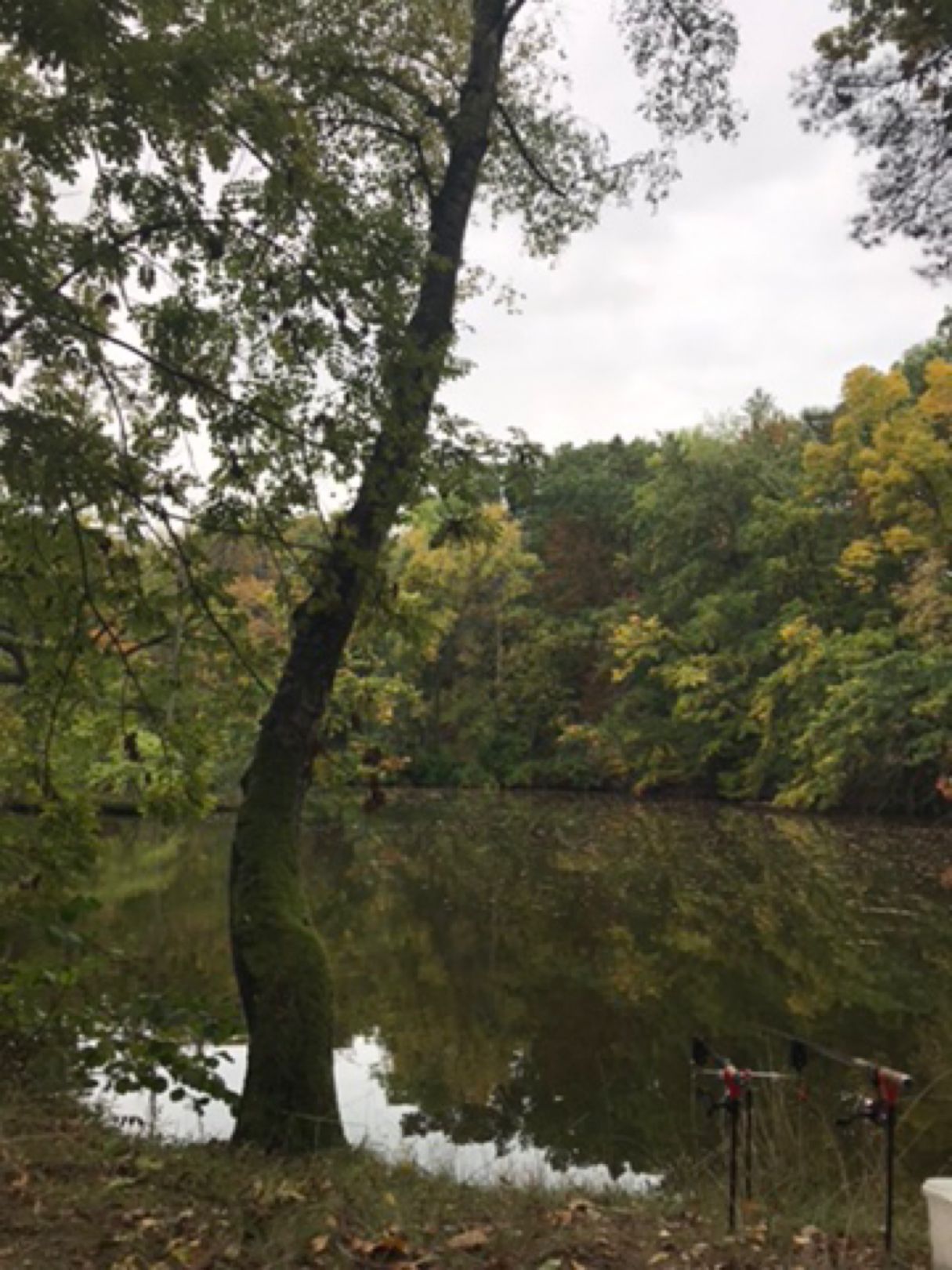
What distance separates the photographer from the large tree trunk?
4441 mm

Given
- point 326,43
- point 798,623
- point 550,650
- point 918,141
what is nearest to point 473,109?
point 326,43

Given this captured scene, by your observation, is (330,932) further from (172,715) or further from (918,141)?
(918,141)

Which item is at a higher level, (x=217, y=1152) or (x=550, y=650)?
(x=550, y=650)

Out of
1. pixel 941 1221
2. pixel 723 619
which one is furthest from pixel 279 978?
pixel 723 619

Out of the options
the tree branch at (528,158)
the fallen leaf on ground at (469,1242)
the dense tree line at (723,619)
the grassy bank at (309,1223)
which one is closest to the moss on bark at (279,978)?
the grassy bank at (309,1223)

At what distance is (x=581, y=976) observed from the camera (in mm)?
10781

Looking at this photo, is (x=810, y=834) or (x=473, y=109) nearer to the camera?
(x=473, y=109)

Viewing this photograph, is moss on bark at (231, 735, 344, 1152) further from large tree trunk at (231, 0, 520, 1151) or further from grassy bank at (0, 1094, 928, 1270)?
grassy bank at (0, 1094, 928, 1270)

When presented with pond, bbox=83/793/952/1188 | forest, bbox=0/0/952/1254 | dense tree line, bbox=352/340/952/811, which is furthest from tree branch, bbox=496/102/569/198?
dense tree line, bbox=352/340/952/811

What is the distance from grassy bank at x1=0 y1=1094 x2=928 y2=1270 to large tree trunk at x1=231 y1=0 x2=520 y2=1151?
1.42 feet

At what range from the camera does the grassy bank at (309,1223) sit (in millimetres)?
3488

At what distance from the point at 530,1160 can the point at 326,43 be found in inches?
253

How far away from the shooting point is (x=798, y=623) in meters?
28.5

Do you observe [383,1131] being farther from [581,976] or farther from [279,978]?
[581,976]
